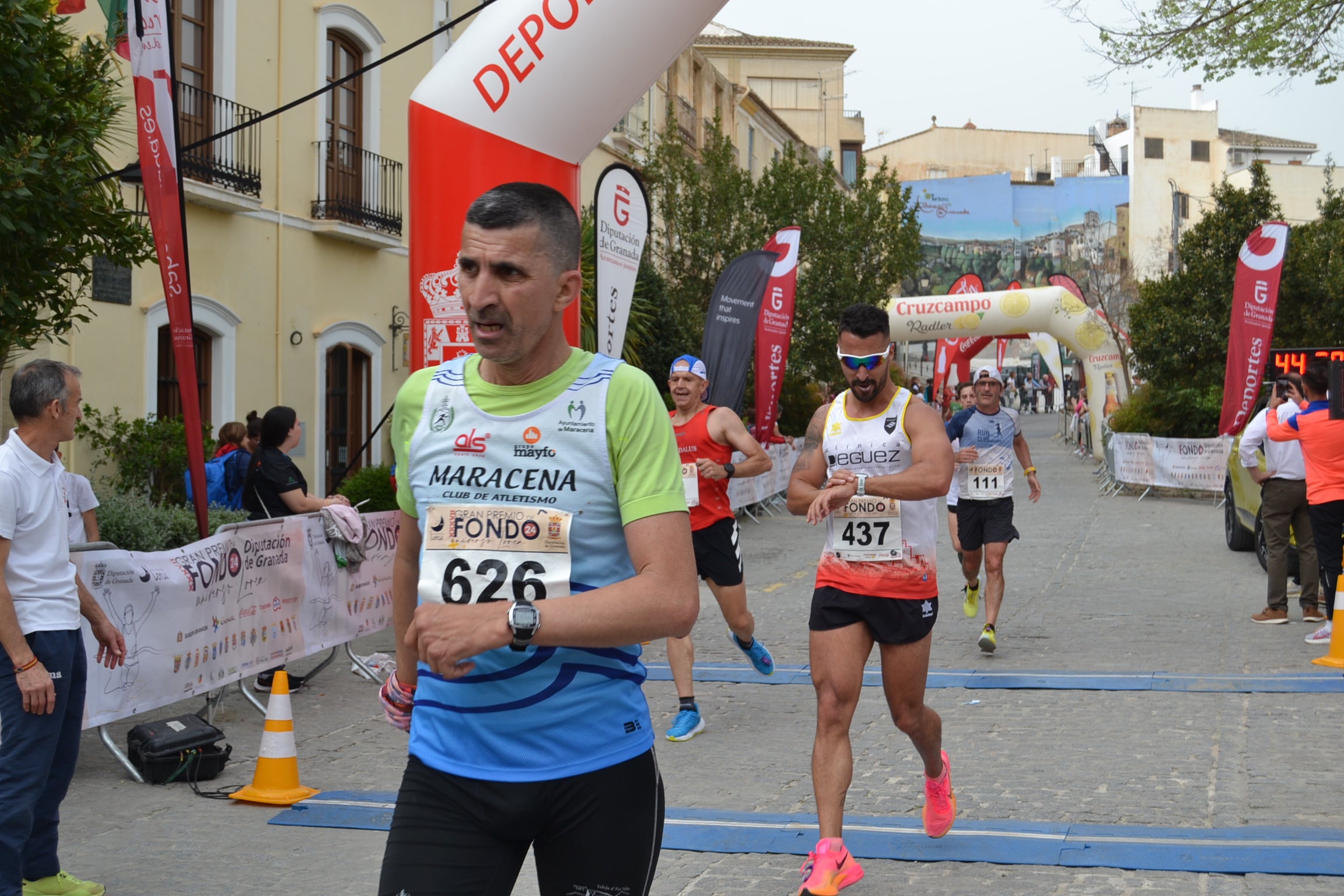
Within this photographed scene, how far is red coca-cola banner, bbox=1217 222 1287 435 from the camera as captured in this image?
18812 mm

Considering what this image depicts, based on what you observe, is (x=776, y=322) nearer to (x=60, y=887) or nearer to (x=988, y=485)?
(x=988, y=485)

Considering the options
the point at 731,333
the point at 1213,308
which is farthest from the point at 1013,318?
the point at 731,333

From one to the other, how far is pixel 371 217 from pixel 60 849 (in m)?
14.6

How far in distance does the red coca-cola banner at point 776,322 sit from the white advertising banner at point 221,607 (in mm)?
10839

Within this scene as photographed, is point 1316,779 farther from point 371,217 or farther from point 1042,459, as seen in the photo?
point 1042,459

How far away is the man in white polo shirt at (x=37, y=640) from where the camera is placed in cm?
425

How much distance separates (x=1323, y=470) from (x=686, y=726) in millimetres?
5826

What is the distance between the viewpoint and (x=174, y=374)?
15469mm

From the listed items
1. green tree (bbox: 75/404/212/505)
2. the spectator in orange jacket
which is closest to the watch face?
the spectator in orange jacket

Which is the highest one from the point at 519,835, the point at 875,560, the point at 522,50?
the point at 522,50

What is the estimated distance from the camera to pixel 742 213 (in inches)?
1153

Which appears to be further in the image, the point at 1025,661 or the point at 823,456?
the point at 1025,661

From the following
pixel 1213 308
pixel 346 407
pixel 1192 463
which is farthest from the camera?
pixel 1213 308

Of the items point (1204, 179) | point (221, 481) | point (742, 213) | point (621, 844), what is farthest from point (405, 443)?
point (1204, 179)
